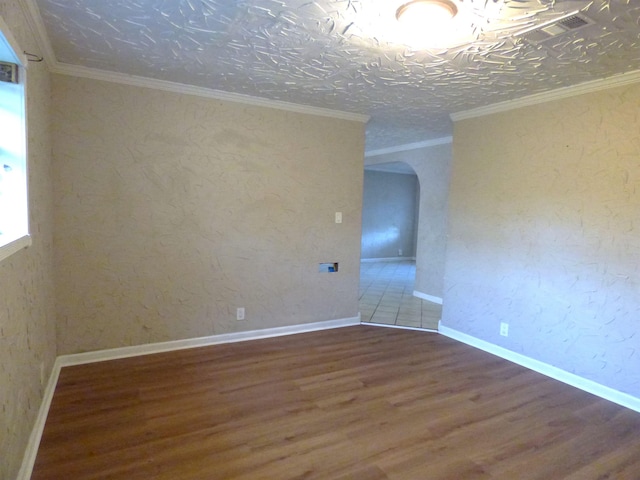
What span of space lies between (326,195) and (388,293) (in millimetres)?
2643

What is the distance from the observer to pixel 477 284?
12.8 ft

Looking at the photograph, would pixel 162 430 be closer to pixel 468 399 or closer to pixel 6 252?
pixel 6 252

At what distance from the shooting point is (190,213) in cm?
347

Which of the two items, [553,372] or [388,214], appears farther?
[388,214]

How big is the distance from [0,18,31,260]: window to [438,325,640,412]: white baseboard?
3.85m

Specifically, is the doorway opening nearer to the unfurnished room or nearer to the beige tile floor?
the beige tile floor

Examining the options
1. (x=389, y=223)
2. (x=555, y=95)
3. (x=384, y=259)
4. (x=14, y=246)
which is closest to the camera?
(x=14, y=246)

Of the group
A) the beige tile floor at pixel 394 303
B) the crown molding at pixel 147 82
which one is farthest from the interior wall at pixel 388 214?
the crown molding at pixel 147 82

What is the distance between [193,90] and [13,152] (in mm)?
1794

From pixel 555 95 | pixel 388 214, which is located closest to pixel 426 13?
pixel 555 95

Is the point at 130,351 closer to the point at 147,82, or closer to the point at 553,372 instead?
the point at 147,82

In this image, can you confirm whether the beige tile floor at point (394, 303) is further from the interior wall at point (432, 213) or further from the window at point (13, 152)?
the window at point (13, 152)

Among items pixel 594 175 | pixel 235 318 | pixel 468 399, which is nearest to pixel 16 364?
pixel 235 318

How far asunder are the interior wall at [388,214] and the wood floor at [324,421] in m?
6.22
